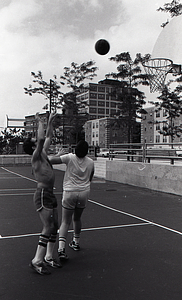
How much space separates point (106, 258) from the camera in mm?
4684

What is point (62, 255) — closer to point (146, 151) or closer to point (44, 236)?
point (44, 236)

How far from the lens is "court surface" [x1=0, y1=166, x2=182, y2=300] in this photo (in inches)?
140

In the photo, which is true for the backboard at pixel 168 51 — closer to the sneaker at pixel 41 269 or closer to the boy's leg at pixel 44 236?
the boy's leg at pixel 44 236

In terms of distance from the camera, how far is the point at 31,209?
8539mm

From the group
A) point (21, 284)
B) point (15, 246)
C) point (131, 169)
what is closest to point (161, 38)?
point (131, 169)

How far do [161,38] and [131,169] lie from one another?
627 centimetres

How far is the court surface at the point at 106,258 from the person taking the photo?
356 cm

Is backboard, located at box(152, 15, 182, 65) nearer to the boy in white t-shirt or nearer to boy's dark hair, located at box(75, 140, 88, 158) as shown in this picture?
boy's dark hair, located at box(75, 140, 88, 158)

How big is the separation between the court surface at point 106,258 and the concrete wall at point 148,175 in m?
3.25

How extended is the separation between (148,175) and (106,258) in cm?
890

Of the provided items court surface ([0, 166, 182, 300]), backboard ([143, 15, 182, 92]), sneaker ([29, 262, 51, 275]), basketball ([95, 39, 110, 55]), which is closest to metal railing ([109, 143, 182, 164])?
backboard ([143, 15, 182, 92])

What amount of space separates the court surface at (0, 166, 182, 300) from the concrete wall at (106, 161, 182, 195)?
3255mm

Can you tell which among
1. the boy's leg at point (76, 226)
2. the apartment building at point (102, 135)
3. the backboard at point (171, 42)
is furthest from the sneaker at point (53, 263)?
the apartment building at point (102, 135)

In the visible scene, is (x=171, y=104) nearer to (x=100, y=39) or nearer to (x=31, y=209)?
(x=100, y=39)
